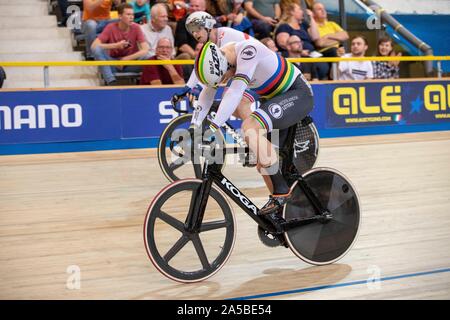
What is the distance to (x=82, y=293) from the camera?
331 cm

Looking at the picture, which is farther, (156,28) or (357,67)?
(357,67)

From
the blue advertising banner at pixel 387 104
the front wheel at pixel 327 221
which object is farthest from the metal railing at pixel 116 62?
the front wheel at pixel 327 221

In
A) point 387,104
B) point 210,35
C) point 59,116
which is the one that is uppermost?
point 210,35

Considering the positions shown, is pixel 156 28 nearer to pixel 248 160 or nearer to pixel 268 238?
pixel 248 160

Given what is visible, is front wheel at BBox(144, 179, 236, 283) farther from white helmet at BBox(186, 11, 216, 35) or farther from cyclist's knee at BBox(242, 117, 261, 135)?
white helmet at BBox(186, 11, 216, 35)

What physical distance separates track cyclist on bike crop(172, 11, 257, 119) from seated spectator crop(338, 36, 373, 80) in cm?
395

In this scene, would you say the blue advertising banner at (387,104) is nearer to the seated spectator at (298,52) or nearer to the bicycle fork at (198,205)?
the seated spectator at (298,52)

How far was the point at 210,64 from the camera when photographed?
333 cm

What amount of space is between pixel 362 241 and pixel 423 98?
21.2 ft

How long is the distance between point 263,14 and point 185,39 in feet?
5.81

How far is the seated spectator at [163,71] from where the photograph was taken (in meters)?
8.66

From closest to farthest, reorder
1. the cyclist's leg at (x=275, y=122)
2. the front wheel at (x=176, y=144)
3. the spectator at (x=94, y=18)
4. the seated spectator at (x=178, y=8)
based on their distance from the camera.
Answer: the cyclist's leg at (x=275, y=122) → the front wheel at (x=176, y=144) → the spectator at (x=94, y=18) → the seated spectator at (x=178, y=8)

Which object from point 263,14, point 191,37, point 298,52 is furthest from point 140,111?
point 263,14

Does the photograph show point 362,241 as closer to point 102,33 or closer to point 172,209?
point 172,209
